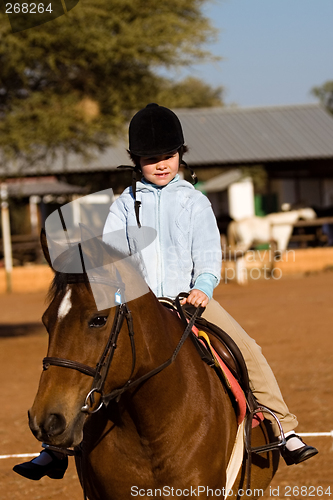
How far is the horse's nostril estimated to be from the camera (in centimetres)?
233

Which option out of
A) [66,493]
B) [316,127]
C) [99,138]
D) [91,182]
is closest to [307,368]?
[66,493]

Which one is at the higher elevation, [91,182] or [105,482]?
[91,182]

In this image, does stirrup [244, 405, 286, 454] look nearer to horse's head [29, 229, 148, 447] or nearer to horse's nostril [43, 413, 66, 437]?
horse's head [29, 229, 148, 447]

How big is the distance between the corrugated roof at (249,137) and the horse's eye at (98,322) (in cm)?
2298

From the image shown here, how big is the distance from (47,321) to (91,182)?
24661mm

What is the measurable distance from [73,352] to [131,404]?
521mm

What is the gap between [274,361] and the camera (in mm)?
10039

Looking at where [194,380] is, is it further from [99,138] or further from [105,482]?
[99,138]

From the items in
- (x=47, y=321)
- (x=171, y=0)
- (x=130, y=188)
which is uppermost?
(x=171, y=0)

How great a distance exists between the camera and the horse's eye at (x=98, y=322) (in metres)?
2.48

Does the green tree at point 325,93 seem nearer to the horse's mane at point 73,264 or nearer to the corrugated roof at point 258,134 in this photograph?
the corrugated roof at point 258,134

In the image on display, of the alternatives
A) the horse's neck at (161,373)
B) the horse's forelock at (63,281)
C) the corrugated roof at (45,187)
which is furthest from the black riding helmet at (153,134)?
the corrugated roof at (45,187)

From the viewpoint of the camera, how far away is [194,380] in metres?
3.02

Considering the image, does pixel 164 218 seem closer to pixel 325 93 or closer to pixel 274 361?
pixel 274 361
